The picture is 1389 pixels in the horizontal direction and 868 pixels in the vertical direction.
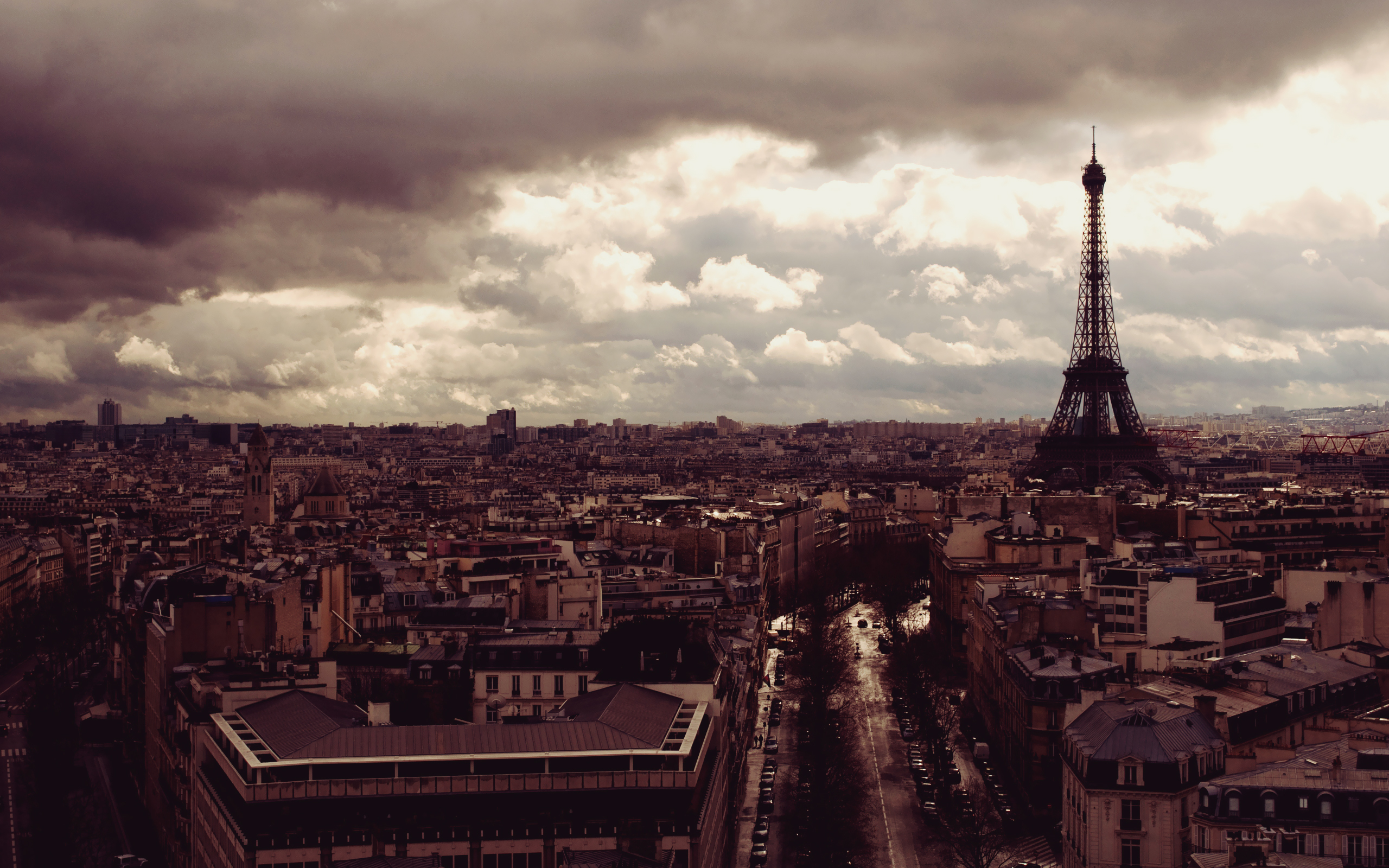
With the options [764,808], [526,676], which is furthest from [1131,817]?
[526,676]

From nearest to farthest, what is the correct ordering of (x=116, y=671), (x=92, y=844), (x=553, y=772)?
(x=553, y=772) → (x=92, y=844) → (x=116, y=671)

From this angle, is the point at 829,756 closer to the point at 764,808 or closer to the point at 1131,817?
the point at 764,808

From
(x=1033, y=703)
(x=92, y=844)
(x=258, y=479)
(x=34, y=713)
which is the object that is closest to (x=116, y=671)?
(x=34, y=713)

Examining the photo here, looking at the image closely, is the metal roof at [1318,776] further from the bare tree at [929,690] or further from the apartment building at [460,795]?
the bare tree at [929,690]

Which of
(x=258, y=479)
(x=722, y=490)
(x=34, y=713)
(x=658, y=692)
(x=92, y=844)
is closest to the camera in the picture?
(x=658, y=692)

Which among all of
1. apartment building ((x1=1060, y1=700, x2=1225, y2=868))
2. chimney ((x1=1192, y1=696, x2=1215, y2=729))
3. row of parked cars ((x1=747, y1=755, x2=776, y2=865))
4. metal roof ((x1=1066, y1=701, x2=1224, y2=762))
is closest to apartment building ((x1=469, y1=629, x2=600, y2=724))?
row of parked cars ((x1=747, y1=755, x2=776, y2=865))

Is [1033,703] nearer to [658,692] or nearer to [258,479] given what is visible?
[658,692]

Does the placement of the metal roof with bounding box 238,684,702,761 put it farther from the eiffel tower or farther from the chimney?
the eiffel tower
